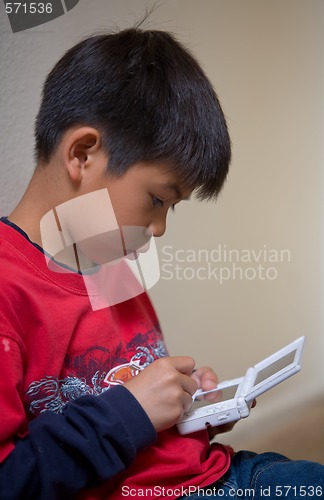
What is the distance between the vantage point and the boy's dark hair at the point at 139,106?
1.48 feet

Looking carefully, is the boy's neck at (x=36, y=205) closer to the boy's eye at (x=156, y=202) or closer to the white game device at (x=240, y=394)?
the boy's eye at (x=156, y=202)

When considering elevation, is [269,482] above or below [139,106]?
below

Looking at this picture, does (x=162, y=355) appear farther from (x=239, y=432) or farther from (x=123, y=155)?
(x=239, y=432)

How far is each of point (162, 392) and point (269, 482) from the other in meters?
0.14

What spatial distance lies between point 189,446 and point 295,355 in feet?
0.43

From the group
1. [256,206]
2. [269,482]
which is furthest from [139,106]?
[256,206]

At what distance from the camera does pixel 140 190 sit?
46cm

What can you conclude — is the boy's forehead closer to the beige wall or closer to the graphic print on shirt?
the graphic print on shirt

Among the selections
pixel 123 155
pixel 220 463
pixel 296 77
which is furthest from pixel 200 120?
pixel 296 77

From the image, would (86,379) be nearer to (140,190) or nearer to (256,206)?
(140,190)

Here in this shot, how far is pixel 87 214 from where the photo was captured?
46 centimetres

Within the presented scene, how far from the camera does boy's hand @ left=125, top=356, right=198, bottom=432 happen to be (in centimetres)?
42

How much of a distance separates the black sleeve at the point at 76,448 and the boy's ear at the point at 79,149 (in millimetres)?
186

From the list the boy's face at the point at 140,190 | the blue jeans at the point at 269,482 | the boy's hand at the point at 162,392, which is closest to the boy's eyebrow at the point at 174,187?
the boy's face at the point at 140,190
